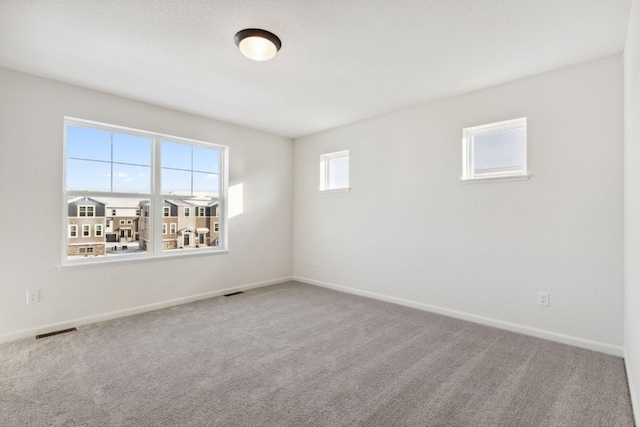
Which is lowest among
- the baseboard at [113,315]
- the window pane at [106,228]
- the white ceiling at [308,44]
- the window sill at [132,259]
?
the baseboard at [113,315]

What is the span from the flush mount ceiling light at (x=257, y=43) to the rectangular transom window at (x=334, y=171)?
2537 millimetres

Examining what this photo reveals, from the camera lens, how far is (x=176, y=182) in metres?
4.24

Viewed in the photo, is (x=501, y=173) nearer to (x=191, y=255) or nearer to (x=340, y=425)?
(x=340, y=425)

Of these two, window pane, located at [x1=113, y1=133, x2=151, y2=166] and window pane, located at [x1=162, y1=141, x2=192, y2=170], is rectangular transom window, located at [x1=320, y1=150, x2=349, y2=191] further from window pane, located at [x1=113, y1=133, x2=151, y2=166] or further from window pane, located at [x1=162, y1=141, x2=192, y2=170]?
window pane, located at [x1=113, y1=133, x2=151, y2=166]

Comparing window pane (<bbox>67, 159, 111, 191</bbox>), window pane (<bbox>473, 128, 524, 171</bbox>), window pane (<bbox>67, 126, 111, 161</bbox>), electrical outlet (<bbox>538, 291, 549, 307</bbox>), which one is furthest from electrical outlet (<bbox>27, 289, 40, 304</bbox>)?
electrical outlet (<bbox>538, 291, 549, 307</bbox>)

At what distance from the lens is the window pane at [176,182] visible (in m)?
4.13

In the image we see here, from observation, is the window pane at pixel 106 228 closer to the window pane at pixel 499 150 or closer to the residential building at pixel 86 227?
the residential building at pixel 86 227

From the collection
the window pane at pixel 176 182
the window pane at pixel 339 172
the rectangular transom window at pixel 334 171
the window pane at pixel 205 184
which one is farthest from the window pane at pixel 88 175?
the window pane at pixel 339 172

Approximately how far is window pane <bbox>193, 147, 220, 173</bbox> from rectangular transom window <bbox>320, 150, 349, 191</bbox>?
167cm

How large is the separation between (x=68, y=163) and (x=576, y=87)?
5.13 metres

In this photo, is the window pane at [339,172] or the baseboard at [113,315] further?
the window pane at [339,172]

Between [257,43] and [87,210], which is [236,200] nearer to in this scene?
[87,210]

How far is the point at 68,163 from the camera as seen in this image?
337 centimetres

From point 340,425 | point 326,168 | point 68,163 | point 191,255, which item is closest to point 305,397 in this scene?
point 340,425
